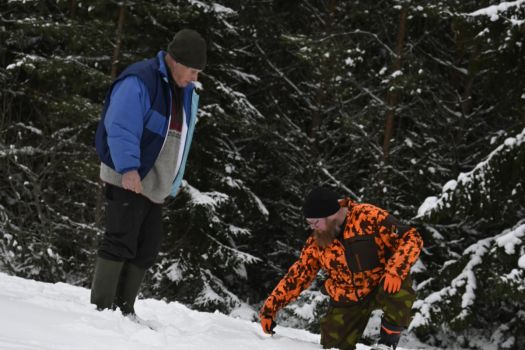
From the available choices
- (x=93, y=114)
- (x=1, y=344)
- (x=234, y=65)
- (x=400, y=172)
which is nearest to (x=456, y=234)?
(x=400, y=172)

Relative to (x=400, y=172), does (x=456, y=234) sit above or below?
below

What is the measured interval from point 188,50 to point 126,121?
531 mm

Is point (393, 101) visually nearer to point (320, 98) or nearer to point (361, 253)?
point (320, 98)

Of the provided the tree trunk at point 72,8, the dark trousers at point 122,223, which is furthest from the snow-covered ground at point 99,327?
the tree trunk at point 72,8

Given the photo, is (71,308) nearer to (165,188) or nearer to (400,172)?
(165,188)

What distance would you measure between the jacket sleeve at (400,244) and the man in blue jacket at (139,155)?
1.27 metres

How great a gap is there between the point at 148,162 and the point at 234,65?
10681mm

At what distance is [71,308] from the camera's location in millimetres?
3117

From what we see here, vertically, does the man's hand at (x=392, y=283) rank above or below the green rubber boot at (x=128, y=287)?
above

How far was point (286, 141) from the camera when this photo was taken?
13.3 m

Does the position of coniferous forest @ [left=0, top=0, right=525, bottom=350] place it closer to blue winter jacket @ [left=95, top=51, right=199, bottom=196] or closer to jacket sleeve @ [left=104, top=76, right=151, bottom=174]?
blue winter jacket @ [left=95, top=51, right=199, bottom=196]

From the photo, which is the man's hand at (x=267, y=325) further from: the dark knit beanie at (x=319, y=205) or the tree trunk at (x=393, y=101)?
the tree trunk at (x=393, y=101)

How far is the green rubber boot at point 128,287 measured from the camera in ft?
11.6

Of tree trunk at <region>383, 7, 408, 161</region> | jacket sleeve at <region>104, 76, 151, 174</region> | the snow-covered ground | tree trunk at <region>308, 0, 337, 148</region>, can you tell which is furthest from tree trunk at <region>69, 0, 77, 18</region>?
jacket sleeve at <region>104, 76, 151, 174</region>
